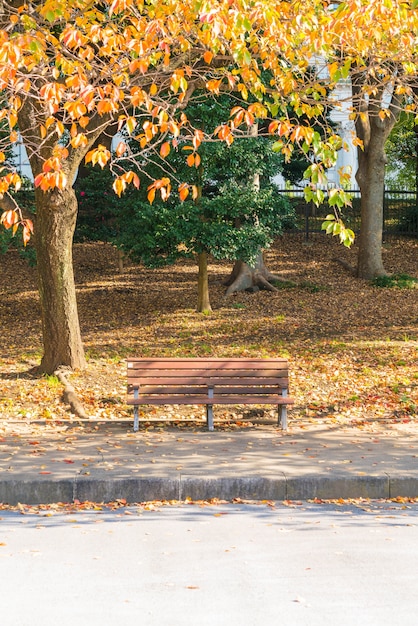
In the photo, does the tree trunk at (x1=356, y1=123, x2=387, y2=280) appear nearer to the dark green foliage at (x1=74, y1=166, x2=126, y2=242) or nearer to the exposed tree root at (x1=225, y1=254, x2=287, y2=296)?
the exposed tree root at (x1=225, y1=254, x2=287, y2=296)

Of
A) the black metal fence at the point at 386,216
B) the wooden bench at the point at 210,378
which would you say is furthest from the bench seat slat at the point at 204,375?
the black metal fence at the point at 386,216

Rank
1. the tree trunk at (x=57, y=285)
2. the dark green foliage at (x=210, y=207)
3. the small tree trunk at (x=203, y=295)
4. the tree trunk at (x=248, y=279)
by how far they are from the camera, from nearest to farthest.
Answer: the tree trunk at (x=57, y=285) → the dark green foliage at (x=210, y=207) → the small tree trunk at (x=203, y=295) → the tree trunk at (x=248, y=279)

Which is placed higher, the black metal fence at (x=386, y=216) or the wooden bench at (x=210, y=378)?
the black metal fence at (x=386, y=216)

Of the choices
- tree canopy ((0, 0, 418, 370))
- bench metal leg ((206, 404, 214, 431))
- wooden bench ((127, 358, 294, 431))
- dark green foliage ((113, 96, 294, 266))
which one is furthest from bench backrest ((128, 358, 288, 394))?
dark green foliage ((113, 96, 294, 266))

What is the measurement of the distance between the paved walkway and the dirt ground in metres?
→ 1.04

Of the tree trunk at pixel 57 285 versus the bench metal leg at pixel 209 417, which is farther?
the tree trunk at pixel 57 285

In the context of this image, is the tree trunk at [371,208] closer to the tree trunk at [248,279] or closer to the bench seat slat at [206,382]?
the tree trunk at [248,279]

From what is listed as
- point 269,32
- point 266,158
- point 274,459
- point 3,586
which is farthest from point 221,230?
point 3,586

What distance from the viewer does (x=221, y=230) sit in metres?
18.1

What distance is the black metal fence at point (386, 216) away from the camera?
28.3 m

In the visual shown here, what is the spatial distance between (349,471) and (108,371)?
6084 mm

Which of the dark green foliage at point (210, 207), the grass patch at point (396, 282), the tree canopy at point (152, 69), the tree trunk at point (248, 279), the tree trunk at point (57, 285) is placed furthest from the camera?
the grass patch at point (396, 282)

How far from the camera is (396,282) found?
2203 centimetres

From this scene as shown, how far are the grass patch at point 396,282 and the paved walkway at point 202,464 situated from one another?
11664mm
